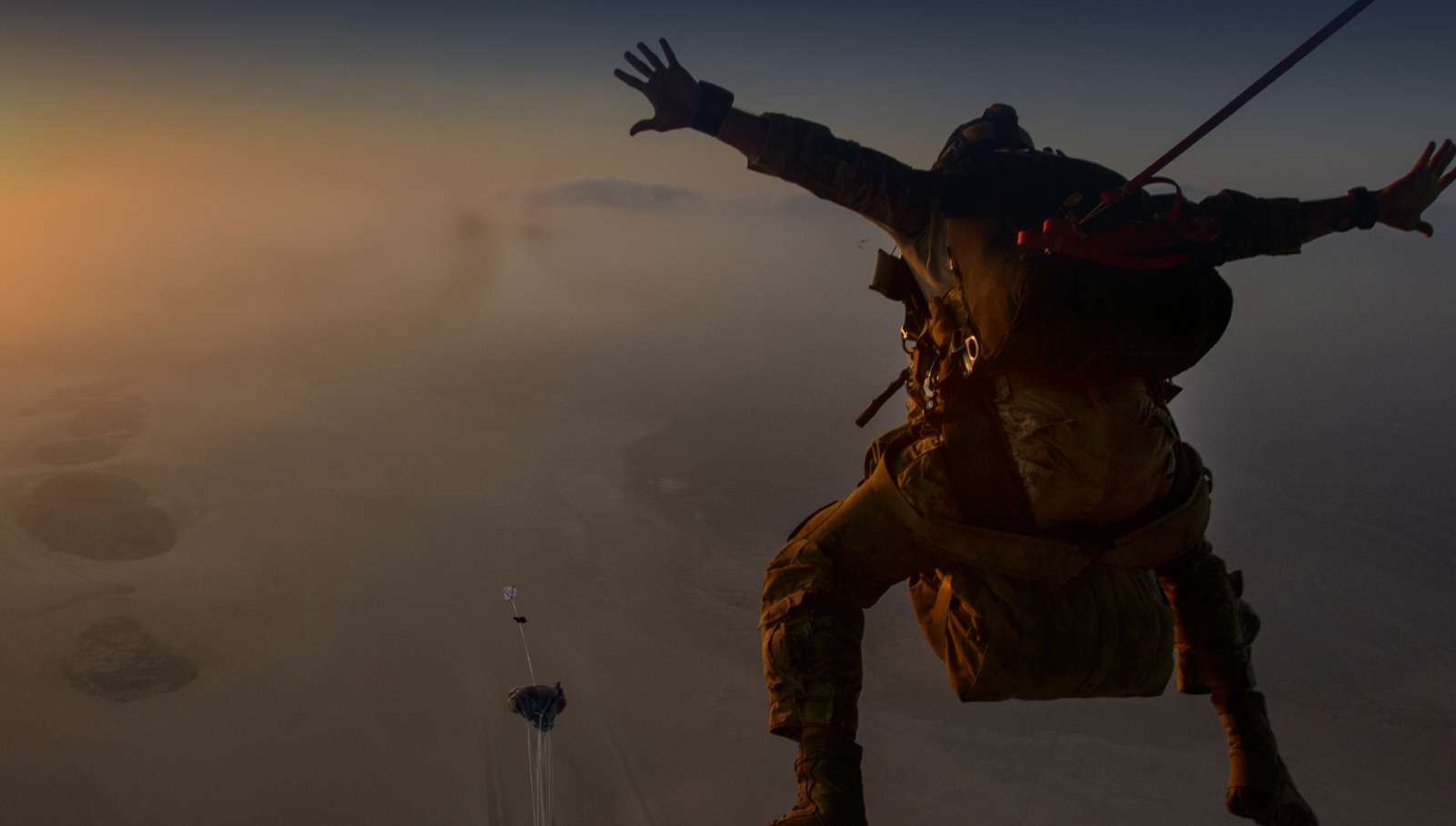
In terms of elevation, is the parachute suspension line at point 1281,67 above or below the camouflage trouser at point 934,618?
above

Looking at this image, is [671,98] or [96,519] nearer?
[671,98]

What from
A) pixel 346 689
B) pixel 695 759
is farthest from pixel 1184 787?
pixel 346 689

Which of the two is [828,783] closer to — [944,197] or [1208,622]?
[1208,622]

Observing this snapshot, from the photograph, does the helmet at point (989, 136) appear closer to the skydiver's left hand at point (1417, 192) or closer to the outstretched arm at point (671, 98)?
the outstretched arm at point (671, 98)

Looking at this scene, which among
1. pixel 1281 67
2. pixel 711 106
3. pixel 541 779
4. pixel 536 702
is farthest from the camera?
pixel 541 779

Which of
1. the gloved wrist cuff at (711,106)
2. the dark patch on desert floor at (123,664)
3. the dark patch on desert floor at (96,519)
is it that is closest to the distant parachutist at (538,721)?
the dark patch on desert floor at (123,664)

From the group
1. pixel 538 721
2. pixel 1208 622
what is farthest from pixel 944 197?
pixel 538 721

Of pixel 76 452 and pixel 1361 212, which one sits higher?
pixel 76 452
